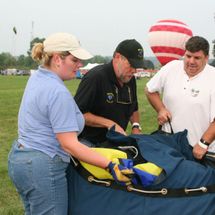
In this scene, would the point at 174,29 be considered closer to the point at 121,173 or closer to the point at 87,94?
the point at 87,94

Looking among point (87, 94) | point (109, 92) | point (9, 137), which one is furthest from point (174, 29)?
point (9, 137)

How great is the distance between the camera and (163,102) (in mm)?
4203

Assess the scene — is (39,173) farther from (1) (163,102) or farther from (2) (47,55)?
(1) (163,102)

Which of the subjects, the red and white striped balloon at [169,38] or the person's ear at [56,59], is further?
the red and white striped balloon at [169,38]

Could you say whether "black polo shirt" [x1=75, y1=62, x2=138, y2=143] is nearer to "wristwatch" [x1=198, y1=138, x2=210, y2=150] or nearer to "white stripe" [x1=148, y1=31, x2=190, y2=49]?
"wristwatch" [x1=198, y1=138, x2=210, y2=150]

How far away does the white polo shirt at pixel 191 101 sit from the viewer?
3.82 m

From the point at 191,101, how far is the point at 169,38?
2724 mm

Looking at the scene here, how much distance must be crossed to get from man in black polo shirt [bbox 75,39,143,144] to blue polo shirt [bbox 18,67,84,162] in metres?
0.79

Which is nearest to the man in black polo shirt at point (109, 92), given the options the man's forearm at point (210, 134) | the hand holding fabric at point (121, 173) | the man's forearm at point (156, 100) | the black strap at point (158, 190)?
the man's forearm at point (156, 100)

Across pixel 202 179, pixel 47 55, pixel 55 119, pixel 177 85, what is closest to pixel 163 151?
pixel 202 179

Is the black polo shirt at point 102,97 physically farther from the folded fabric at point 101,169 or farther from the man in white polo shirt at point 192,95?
the folded fabric at point 101,169

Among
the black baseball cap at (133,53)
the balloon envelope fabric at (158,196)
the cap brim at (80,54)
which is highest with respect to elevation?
the cap brim at (80,54)

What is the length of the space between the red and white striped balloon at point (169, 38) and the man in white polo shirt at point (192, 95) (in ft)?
7.45

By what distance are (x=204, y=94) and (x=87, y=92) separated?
1035 mm
